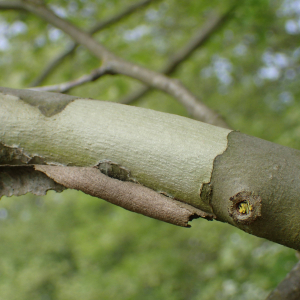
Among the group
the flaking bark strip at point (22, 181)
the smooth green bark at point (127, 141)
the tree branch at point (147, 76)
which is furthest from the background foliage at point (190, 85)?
the flaking bark strip at point (22, 181)

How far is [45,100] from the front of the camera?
0.85m

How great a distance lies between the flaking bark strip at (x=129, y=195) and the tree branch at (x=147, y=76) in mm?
710

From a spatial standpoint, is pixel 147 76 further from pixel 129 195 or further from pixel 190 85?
pixel 190 85

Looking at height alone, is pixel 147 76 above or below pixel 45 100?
above

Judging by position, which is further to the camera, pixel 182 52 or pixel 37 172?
pixel 182 52

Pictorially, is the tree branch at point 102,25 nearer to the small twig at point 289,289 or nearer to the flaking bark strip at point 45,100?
the flaking bark strip at point 45,100

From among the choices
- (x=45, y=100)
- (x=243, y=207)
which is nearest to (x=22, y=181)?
(x=45, y=100)

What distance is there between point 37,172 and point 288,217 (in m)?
0.65

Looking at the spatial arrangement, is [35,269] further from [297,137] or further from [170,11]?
[297,137]

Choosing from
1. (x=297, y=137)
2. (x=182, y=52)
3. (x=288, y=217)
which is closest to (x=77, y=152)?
(x=288, y=217)

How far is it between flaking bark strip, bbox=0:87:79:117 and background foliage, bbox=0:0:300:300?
1879 millimetres

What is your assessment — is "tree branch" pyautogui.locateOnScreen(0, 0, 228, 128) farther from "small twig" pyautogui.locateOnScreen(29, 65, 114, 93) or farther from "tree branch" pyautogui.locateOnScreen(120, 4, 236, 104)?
"tree branch" pyautogui.locateOnScreen(120, 4, 236, 104)

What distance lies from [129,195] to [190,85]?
6215 mm

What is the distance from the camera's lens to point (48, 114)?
0.82 metres
